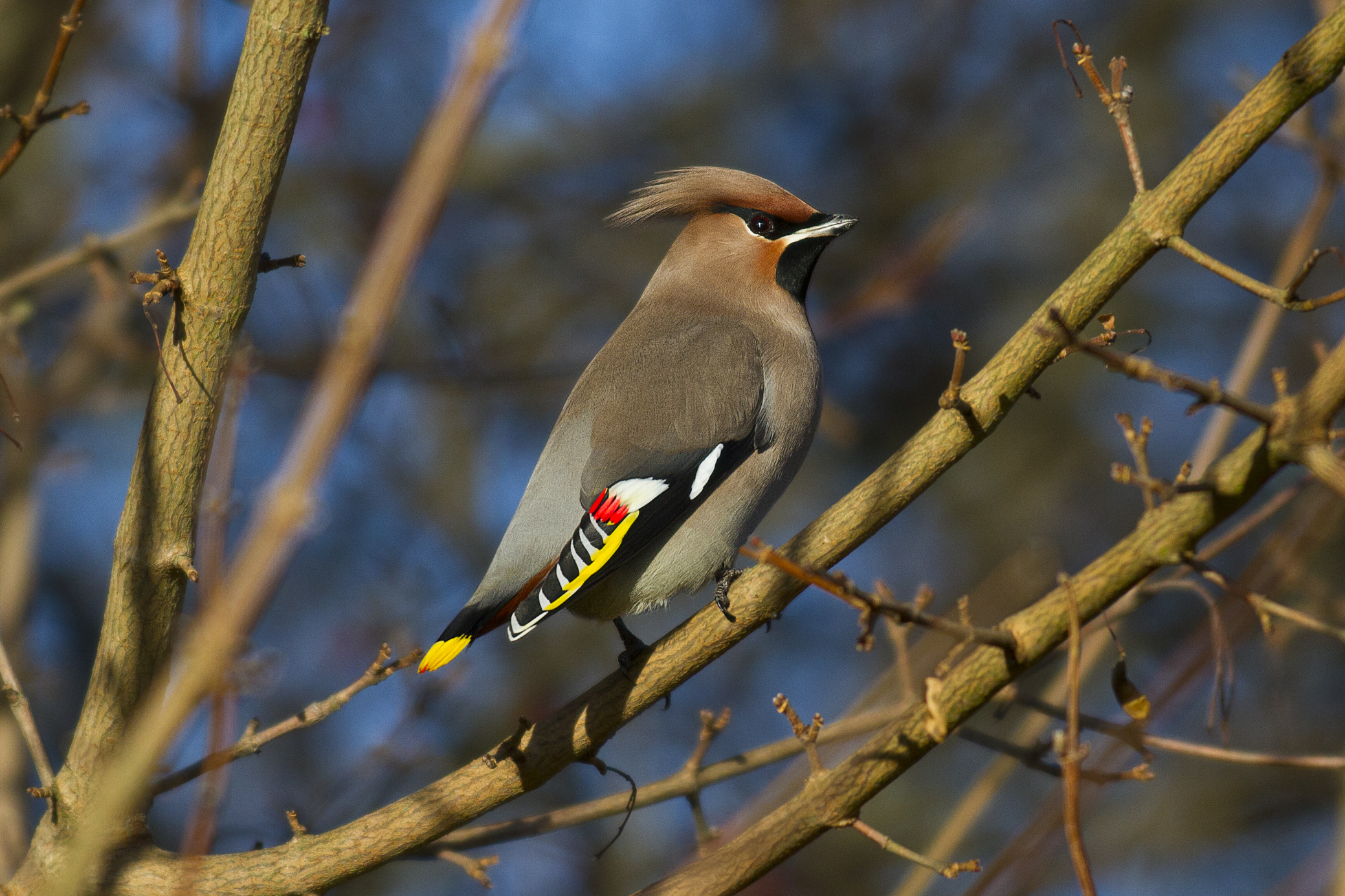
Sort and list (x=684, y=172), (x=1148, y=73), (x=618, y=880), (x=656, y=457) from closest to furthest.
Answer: (x=656, y=457), (x=684, y=172), (x=618, y=880), (x=1148, y=73)

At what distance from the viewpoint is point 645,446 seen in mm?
3646

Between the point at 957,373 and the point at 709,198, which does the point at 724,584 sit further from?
the point at 709,198

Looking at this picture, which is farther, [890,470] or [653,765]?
[653,765]

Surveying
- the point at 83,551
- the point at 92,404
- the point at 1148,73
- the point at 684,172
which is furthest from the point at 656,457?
the point at 1148,73

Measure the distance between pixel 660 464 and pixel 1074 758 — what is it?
80.0 inches

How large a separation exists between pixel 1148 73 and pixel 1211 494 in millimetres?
8319

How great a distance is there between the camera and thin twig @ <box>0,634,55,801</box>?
99.7 inches

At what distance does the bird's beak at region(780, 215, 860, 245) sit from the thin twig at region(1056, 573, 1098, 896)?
8.38ft

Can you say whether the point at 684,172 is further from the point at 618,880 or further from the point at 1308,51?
the point at 618,880

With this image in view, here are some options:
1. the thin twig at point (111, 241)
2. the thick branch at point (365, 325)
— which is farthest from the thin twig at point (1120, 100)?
the thin twig at point (111, 241)

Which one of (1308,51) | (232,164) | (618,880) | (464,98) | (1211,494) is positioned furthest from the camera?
(618,880)

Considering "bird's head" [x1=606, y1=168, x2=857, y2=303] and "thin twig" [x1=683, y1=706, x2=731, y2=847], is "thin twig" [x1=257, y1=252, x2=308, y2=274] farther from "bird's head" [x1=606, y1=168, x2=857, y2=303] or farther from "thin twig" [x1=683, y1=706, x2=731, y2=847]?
"bird's head" [x1=606, y1=168, x2=857, y2=303]

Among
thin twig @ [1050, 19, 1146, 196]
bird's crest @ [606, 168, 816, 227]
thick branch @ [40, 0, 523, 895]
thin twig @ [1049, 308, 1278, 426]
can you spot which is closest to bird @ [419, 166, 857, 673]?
bird's crest @ [606, 168, 816, 227]

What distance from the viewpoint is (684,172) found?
15.1 ft
